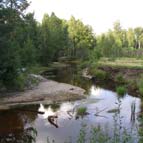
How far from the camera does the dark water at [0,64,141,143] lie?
20.2 metres

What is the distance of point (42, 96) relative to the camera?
33875mm

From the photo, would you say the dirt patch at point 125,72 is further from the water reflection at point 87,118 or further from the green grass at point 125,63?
the water reflection at point 87,118

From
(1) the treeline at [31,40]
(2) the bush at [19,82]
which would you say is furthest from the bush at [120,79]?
(2) the bush at [19,82]

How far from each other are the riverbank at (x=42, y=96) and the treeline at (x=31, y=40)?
208 centimetres

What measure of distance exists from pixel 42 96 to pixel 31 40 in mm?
27883

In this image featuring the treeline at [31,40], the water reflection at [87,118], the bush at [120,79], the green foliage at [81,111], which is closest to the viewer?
the water reflection at [87,118]

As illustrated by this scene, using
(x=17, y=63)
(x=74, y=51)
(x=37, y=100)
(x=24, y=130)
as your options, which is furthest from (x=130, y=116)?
(x=74, y=51)

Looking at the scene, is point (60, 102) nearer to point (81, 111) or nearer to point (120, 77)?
point (81, 111)

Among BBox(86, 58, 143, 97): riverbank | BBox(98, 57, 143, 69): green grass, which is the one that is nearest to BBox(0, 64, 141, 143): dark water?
BBox(86, 58, 143, 97): riverbank

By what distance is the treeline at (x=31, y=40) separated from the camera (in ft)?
105

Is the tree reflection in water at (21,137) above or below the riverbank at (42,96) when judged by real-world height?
below

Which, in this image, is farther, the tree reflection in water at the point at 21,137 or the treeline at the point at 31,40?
the treeline at the point at 31,40

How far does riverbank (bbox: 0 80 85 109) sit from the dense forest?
202cm

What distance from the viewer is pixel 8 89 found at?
117 ft
